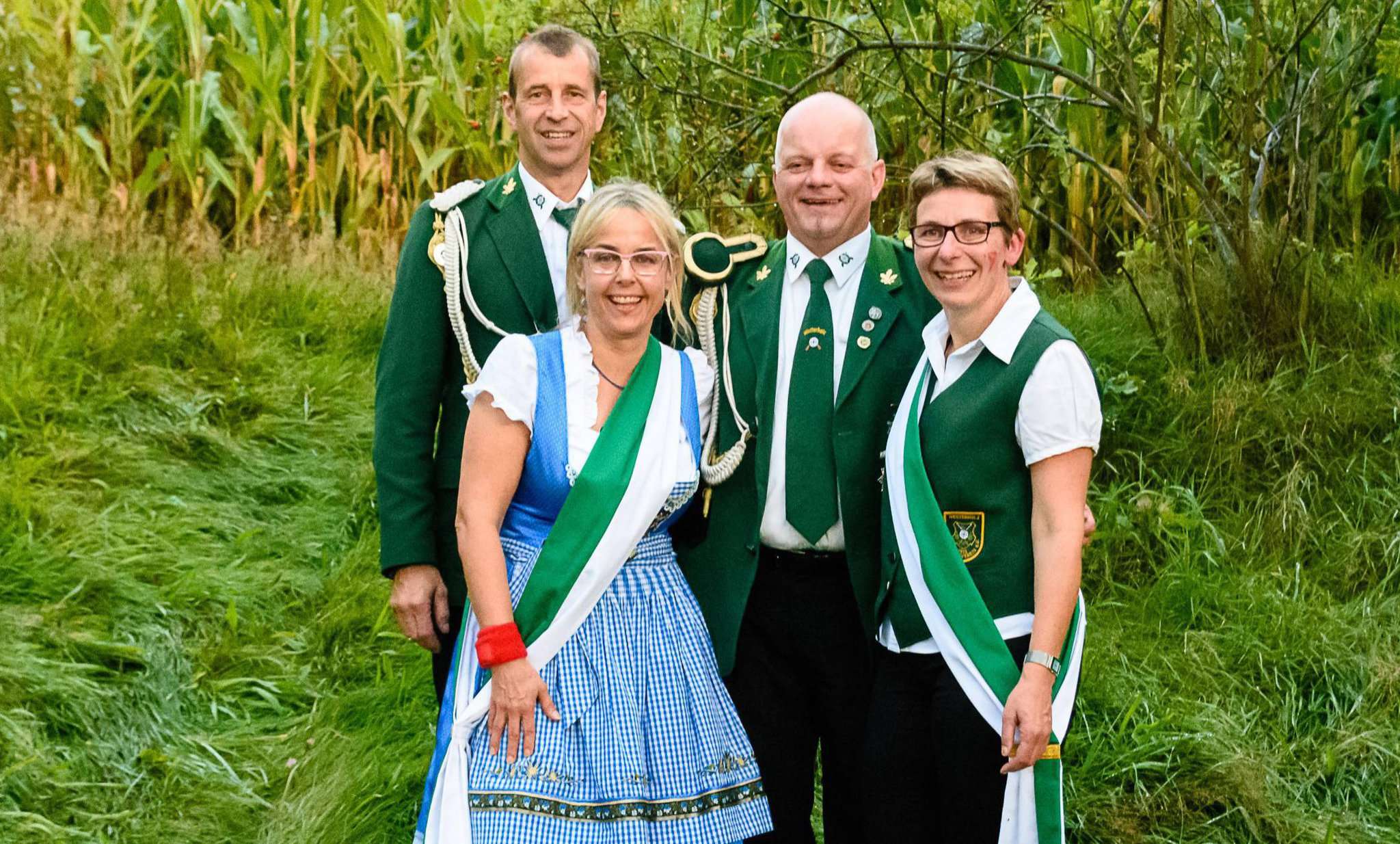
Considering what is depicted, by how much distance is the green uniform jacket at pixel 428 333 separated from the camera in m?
2.86

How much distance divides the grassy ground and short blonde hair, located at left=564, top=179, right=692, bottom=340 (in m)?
1.68

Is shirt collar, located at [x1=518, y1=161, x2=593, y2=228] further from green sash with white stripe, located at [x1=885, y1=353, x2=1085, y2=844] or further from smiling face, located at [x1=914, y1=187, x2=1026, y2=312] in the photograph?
green sash with white stripe, located at [x1=885, y1=353, x2=1085, y2=844]

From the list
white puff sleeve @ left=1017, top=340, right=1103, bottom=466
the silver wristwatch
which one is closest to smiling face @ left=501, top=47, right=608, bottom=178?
white puff sleeve @ left=1017, top=340, right=1103, bottom=466

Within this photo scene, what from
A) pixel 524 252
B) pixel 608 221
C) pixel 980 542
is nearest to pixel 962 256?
pixel 980 542

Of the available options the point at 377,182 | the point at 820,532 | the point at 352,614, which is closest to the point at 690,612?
the point at 820,532

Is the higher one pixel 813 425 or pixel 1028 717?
pixel 813 425

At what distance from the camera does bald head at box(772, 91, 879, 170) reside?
2803 mm

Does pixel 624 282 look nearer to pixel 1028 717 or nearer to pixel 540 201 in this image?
pixel 540 201

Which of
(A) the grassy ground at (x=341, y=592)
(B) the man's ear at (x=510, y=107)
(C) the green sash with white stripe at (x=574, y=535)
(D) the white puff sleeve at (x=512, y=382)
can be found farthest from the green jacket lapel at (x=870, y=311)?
(A) the grassy ground at (x=341, y=592)

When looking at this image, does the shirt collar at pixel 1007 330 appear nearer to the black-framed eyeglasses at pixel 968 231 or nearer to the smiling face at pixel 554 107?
the black-framed eyeglasses at pixel 968 231

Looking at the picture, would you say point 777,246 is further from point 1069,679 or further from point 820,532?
point 1069,679

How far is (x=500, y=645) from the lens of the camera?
2.49m

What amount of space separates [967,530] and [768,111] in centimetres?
221

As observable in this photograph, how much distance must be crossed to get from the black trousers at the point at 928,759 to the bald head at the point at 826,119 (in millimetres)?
988
